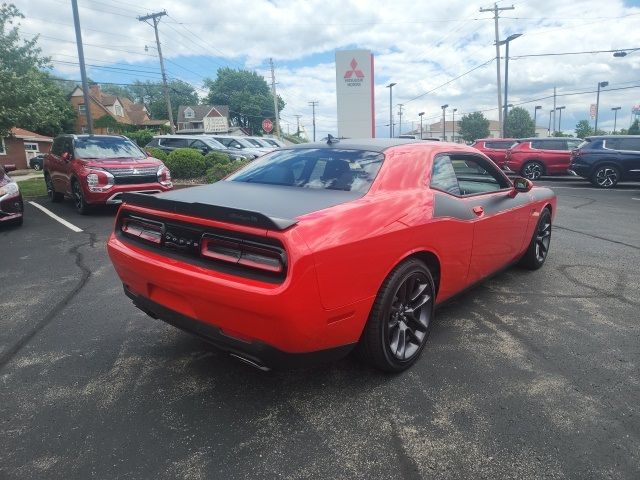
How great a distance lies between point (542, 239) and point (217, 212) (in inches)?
161

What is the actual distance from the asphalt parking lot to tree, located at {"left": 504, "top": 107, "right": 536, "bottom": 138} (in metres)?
84.9

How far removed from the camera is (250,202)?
2.69 m

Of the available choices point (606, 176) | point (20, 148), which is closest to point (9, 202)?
point (606, 176)

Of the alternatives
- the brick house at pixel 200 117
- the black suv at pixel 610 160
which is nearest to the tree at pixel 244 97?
the brick house at pixel 200 117

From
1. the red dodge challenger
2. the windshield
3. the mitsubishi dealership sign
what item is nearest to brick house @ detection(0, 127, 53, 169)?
the mitsubishi dealership sign

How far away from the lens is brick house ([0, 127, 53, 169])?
1356 inches

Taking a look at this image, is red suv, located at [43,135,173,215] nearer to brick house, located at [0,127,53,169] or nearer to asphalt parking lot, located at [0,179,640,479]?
asphalt parking lot, located at [0,179,640,479]

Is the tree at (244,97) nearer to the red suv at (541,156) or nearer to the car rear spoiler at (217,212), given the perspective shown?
A: the red suv at (541,156)

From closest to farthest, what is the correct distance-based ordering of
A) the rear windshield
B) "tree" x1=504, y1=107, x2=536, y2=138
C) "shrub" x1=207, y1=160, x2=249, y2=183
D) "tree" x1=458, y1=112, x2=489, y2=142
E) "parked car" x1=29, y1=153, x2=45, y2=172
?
1. the rear windshield
2. "shrub" x1=207, y1=160, x2=249, y2=183
3. "parked car" x1=29, y1=153, x2=45, y2=172
4. "tree" x1=458, y1=112, x2=489, y2=142
5. "tree" x1=504, y1=107, x2=536, y2=138

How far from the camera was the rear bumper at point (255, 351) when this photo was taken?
89.7 inches

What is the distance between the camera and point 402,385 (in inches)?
109

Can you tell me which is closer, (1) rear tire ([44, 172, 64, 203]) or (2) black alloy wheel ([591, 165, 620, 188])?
(1) rear tire ([44, 172, 64, 203])

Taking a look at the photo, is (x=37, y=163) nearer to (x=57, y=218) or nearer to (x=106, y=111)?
(x=106, y=111)

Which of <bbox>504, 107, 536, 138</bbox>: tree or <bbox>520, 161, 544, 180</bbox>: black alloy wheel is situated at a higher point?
<bbox>504, 107, 536, 138</bbox>: tree
